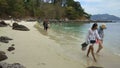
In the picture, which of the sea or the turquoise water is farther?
the turquoise water

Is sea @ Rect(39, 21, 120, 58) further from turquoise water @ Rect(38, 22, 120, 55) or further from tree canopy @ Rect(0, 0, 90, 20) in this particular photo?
tree canopy @ Rect(0, 0, 90, 20)

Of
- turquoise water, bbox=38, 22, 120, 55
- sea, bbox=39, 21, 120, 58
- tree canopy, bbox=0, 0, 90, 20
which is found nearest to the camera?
sea, bbox=39, 21, 120, 58

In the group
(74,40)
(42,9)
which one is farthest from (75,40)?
(42,9)

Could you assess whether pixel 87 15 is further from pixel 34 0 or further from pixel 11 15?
pixel 11 15

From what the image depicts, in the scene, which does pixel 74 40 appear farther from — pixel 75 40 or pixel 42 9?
pixel 42 9

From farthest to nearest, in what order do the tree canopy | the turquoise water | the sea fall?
the tree canopy
the turquoise water
the sea

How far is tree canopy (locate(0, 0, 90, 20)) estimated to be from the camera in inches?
3275

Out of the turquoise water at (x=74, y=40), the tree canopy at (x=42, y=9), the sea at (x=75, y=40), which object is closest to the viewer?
the sea at (x=75, y=40)

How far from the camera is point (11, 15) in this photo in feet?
273

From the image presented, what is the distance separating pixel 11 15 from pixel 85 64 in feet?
247

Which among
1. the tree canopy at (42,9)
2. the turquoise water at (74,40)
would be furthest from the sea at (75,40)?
the tree canopy at (42,9)

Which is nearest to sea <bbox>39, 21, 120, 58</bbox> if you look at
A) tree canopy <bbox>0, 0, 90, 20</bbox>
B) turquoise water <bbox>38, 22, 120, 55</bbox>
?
turquoise water <bbox>38, 22, 120, 55</bbox>

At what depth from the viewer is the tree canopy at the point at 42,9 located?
83.2 meters

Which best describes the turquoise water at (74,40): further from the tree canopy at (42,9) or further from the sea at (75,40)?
the tree canopy at (42,9)
